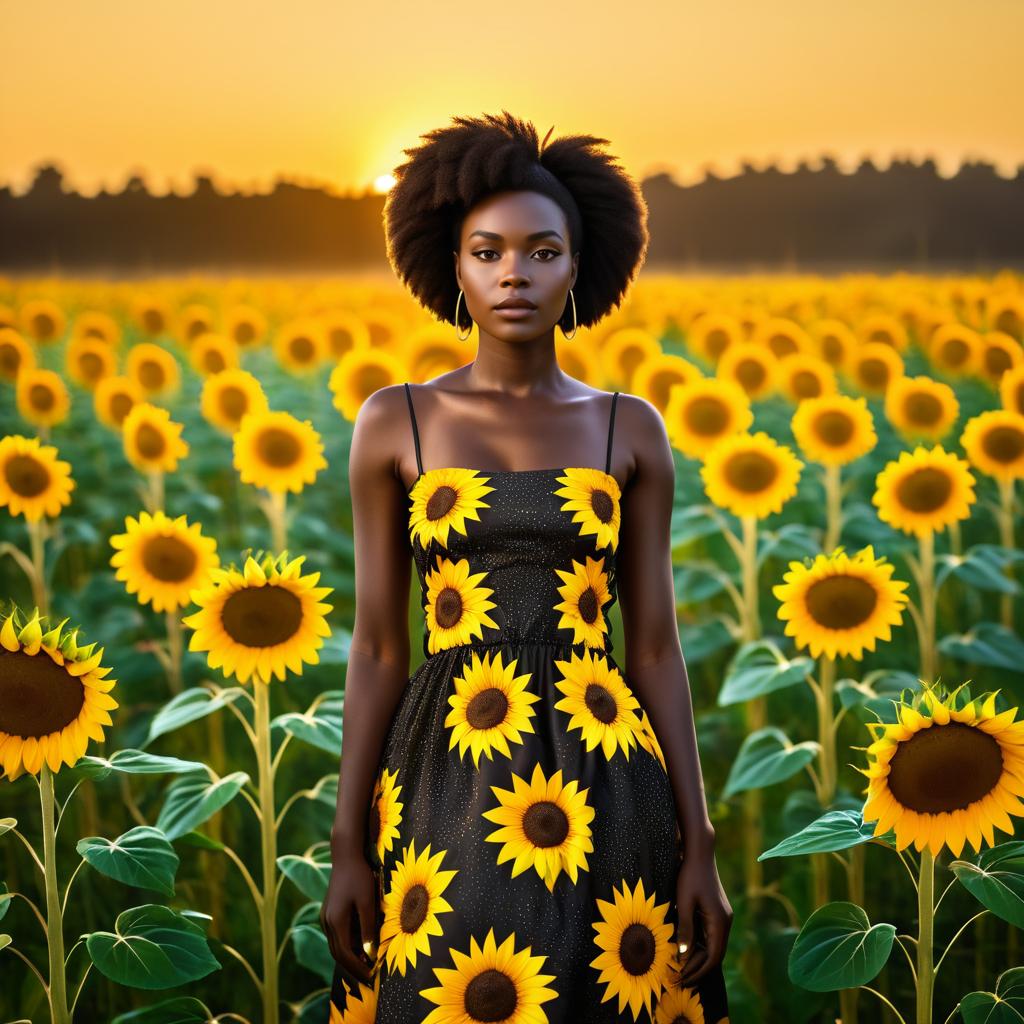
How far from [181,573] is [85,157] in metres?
1.16

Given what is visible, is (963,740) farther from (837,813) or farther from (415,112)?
(415,112)

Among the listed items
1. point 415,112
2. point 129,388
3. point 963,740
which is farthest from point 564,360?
point 963,740

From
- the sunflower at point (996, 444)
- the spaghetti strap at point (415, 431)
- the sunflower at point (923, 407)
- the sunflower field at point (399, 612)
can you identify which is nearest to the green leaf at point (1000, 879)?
the sunflower field at point (399, 612)

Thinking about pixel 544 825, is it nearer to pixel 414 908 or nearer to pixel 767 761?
pixel 414 908

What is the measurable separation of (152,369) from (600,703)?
199 centimetres

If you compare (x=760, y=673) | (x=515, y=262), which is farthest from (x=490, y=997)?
(x=760, y=673)

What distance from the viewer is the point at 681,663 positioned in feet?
4.45

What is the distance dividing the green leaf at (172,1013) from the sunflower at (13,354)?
1.61m

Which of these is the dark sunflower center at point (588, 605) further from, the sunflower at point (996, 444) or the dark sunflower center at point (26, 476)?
the sunflower at point (996, 444)

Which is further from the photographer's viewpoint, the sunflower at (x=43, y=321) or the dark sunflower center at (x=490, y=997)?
the sunflower at (x=43, y=321)

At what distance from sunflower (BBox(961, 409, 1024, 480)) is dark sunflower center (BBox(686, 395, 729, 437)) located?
48cm

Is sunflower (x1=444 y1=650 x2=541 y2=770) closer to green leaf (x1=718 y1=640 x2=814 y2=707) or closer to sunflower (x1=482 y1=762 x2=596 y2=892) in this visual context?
sunflower (x1=482 y1=762 x2=596 y2=892)

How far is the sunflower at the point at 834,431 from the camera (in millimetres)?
2445

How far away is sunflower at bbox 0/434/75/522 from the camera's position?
224 centimetres
